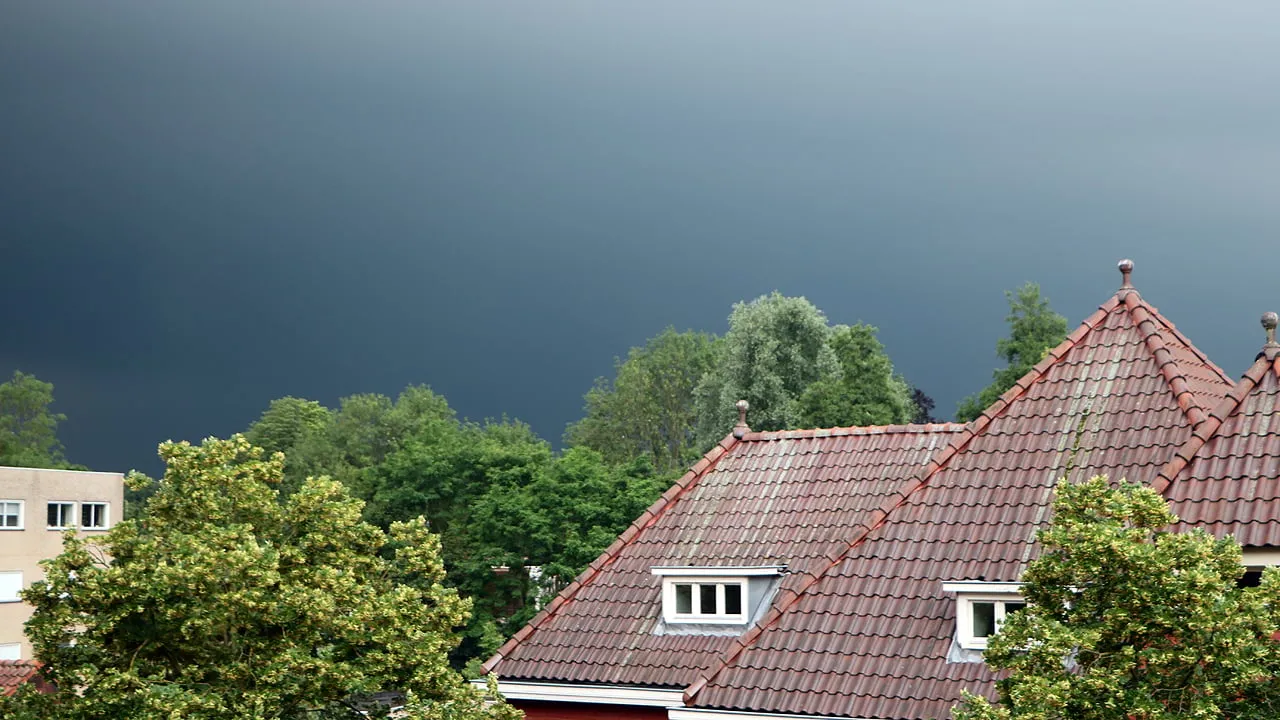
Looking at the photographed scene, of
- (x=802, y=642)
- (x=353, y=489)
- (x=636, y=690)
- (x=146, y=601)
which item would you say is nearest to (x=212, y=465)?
(x=146, y=601)

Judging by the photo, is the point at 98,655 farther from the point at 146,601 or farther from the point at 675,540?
the point at 675,540

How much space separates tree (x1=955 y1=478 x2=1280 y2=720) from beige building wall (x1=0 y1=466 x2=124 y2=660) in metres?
62.6

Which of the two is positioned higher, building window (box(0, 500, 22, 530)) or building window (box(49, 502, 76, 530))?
building window (box(49, 502, 76, 530))

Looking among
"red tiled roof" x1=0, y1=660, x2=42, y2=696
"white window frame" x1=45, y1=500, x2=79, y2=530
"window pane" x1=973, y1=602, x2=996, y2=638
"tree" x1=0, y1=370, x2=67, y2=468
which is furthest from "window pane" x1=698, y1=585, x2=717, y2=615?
"tree" x1=0, y1=370, x2=67, y2=468

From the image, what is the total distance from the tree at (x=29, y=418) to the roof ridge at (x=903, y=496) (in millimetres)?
93190

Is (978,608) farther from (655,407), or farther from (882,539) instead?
(655,407)

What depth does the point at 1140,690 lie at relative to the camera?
511 inches

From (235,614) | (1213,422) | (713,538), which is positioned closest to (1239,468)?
(1213,422)

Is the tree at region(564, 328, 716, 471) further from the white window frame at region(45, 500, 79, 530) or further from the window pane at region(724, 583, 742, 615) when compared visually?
the window pane at region(724, 583, 742, 615)

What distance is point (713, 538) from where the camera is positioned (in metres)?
23.6

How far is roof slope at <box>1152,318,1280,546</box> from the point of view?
1647 centimetres

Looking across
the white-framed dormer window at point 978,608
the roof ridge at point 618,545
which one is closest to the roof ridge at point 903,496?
the white-framed dormer window at point 978,608

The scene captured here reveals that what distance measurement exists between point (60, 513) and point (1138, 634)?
6931 cm

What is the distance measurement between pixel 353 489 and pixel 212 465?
53.9 metres
